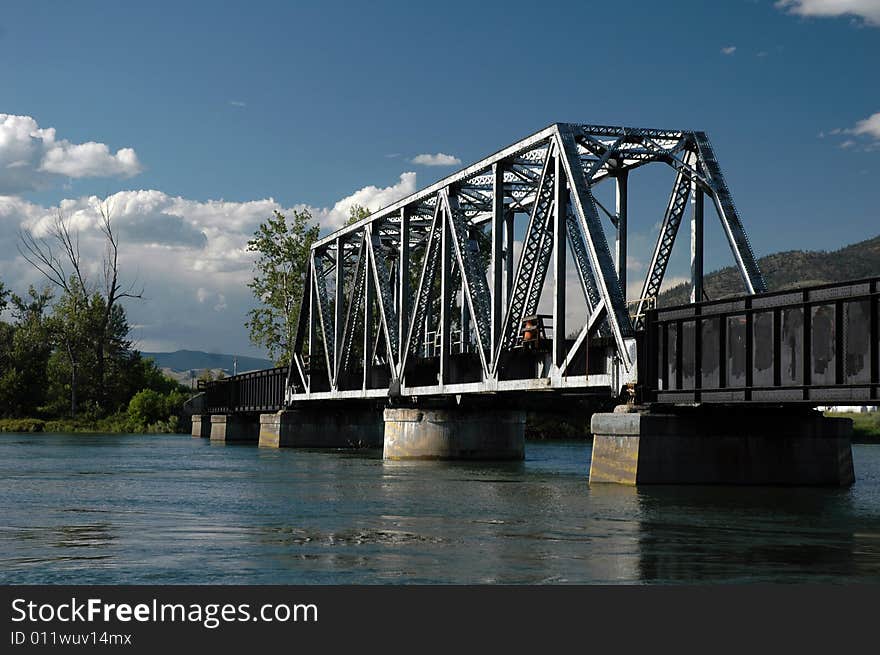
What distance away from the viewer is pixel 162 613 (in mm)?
14977

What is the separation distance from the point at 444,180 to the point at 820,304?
90.8ft

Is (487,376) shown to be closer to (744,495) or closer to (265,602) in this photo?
(744,495)

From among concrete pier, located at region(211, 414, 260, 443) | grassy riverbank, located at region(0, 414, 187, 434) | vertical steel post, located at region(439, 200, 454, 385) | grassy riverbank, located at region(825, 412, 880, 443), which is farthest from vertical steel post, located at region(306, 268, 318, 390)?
grassy riverbank, located at region(825, 412, 880, 443)

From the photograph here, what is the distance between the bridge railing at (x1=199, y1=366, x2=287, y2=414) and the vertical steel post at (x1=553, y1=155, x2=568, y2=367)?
149ft

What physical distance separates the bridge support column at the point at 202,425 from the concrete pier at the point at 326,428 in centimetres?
3247

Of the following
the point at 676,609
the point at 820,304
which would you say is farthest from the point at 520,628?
the point at 820,304

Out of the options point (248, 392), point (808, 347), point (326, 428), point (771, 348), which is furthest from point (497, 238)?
point (248, 392)

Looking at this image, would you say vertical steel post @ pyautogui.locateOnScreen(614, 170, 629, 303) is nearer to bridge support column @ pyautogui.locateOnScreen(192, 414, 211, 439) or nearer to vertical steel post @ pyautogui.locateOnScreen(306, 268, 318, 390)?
vertical steel post @ pyautogui.locateOnScreen(306, 268, 318, 390)

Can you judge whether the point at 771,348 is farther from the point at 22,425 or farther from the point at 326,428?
the point at 22,425

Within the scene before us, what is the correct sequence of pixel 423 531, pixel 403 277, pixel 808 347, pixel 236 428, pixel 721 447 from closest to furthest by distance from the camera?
1. pixel 423 531
2. pixel 808 347
3. pixel 721 447
4. pixel 403 277
5. pixel 236 428

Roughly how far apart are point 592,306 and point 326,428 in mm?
42111

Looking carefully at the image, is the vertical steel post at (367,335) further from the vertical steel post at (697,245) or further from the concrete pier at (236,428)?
the concrete pier at (236,428)

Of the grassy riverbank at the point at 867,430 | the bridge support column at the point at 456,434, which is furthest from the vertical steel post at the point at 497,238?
the grassy riverbank at the point at 867,430

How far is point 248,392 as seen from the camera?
9775 centimetres
